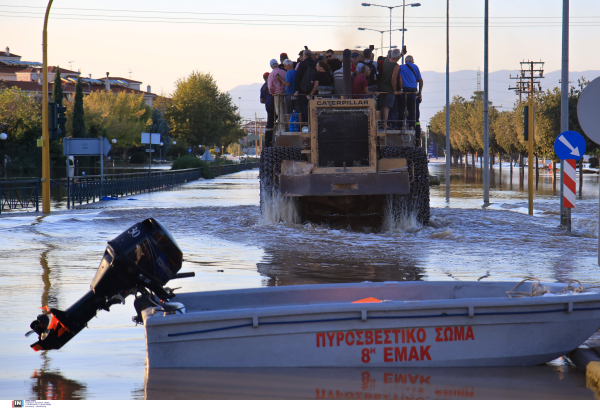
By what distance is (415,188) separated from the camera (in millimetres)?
15117

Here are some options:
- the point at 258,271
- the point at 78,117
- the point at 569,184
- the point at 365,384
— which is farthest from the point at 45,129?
the point at 78,117

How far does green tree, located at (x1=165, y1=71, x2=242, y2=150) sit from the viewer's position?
3029 inches

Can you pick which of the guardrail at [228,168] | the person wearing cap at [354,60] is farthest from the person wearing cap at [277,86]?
the guardrail at [228,168]

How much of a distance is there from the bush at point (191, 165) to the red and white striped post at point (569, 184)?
3693 centimetres

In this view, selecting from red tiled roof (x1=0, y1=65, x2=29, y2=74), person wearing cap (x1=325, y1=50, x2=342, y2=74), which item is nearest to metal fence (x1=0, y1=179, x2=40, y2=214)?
person wearing cap (x1=325, y1=50, x2=342, y2=74)

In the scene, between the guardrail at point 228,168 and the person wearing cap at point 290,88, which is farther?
the guardrail at point 228,168

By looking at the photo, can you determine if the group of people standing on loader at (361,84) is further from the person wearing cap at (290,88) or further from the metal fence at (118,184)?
the metal fence at (118,184)

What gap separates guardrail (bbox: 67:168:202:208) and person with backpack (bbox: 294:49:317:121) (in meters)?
11.1

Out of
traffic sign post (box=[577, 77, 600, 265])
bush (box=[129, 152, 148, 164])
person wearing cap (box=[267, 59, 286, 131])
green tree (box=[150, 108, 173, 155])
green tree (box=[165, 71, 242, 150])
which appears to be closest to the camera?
traffic sign post (box=[577, 77, 600, 265])

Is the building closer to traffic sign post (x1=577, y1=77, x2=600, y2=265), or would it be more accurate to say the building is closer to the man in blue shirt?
the man in blue shirt

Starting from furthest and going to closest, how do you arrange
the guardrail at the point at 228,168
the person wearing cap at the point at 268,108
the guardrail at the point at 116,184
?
the guardrail at the point at 228,168 < the guardrail at the point at 116,184 < the person wearing cap at the point at 268,108

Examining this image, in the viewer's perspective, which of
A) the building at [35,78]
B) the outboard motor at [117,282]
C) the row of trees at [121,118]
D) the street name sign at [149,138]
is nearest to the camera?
the outboard motor at [117,282]

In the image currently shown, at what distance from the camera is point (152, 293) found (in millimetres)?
5535

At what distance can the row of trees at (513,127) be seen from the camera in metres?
50.2
